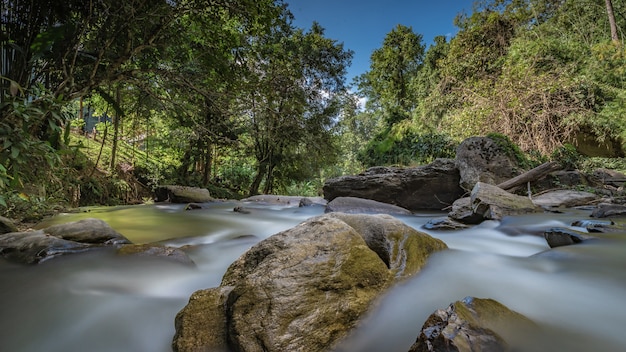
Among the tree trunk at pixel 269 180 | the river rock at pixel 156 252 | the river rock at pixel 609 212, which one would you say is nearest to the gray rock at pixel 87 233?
the river rock at pixel 156 252

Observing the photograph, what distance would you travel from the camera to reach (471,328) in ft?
4.57

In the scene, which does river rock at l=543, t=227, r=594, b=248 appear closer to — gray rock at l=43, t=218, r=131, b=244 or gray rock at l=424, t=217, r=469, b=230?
gray rock at l=424, t=217, r=469, b=230

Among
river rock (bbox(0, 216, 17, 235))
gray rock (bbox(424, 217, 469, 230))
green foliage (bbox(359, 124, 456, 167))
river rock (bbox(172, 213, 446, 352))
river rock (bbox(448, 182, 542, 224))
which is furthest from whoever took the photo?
green foliage (bbox(359, 124, 456, 167))

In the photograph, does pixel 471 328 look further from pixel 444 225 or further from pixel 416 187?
pixel 416 187

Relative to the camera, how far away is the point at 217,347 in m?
1.51

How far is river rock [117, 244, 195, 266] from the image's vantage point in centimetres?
304

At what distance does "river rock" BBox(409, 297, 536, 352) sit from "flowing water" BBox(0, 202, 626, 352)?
0.36ft

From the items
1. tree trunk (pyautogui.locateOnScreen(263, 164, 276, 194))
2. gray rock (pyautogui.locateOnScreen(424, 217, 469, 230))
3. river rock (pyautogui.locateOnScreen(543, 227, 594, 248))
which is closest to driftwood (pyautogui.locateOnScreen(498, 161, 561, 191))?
gray rock (pyautogui.locateOnScreen(424, 217, 469, 230))

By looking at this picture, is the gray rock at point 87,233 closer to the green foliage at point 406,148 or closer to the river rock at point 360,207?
the river rock at point 360,207

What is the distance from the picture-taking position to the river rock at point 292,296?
1.48m

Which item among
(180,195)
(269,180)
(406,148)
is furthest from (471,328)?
(406,148)

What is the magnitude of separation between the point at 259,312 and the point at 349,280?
22.4 inches

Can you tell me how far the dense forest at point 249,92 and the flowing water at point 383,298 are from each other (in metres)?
0.90

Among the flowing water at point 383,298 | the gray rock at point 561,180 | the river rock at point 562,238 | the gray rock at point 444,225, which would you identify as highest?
the gray rock at point 561,180
